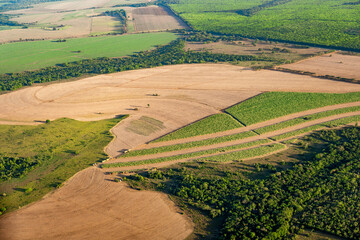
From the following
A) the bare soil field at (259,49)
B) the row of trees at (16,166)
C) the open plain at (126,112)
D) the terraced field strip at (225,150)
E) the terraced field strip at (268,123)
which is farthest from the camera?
the bare soil field at (259,49)

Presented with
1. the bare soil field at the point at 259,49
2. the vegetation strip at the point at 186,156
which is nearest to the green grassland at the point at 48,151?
the vegetation strip at the point at 186,156

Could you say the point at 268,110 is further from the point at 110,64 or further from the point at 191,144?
the point at 110,64

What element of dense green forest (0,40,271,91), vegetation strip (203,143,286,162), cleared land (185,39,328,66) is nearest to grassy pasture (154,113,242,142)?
vegetation strip (203,143,286,162)

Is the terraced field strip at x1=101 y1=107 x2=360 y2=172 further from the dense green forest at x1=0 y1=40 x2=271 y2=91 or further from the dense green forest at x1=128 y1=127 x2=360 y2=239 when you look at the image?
the dense green forest at x1=0 y1=40 x2=271 y2=91

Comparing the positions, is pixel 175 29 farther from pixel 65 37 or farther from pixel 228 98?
pixel 228 98

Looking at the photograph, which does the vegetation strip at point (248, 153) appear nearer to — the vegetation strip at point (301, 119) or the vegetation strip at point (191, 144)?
the vegetation strip at point (191, 144)
